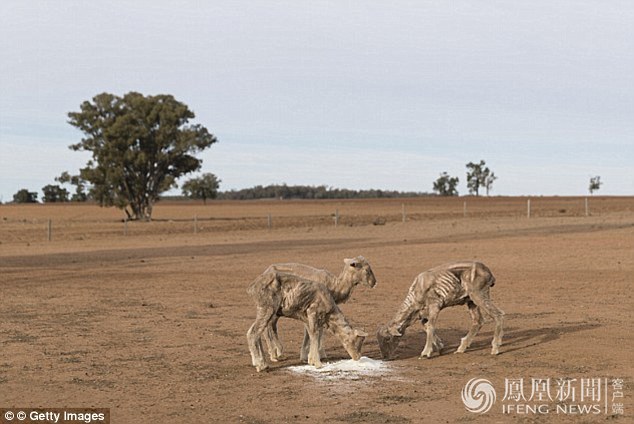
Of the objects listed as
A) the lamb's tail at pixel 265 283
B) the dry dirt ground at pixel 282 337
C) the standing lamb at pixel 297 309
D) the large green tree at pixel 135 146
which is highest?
the large green tree at pixel 135 146

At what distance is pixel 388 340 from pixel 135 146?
60.0 meters

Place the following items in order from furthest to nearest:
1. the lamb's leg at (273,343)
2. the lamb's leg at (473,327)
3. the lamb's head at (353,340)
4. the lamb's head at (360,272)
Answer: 1. the lamb's leg at (473,327)
2. the lamb's leg at (273,343)
3. the lamb's head at (360,272)
4. the lamb's head at (353,340)

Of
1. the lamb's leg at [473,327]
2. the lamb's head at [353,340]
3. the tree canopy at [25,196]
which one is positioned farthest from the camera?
the tree canopy at [25,196]

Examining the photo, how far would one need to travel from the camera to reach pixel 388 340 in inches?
505

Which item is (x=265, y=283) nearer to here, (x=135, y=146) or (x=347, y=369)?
(x=347, y=369)

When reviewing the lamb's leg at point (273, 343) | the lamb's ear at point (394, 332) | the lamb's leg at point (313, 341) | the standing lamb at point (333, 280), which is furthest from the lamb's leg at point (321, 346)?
the lamb's ear at point (394, 332)

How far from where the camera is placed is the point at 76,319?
17625 mm

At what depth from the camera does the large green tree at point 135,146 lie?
69438 millimetres

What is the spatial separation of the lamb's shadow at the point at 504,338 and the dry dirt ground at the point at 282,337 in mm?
36

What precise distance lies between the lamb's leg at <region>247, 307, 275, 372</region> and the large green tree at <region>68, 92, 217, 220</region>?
192 ft

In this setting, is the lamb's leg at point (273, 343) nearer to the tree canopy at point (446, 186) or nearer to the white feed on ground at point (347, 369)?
the white feed on ground at point (347, 369)

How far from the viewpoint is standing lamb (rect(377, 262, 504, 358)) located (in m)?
12.8

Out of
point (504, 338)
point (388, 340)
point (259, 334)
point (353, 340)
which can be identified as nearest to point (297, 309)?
point (259, 334)

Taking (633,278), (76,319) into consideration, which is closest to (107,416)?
(76,319)
